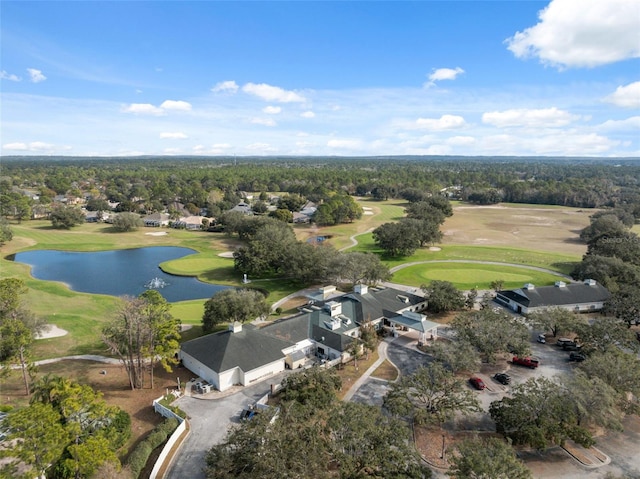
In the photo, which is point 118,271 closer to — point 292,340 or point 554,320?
point 292,340

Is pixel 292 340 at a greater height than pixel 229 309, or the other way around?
pixel 229 309

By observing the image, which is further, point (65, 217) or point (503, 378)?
point (65, 217)

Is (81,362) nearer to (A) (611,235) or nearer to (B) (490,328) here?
(B) (490,328)

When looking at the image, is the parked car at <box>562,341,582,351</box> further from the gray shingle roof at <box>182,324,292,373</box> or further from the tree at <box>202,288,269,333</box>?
the tree at <box>202,288,269,333</box>

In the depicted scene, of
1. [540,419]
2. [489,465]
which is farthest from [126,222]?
[489,465]

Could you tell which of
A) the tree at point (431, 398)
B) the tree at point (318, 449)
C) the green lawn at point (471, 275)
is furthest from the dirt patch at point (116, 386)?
the green lawn at point (471, 275)

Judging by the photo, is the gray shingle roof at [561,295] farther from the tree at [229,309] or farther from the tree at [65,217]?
the tree at [65,217]

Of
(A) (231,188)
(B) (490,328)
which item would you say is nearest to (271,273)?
(B) (490,328)
